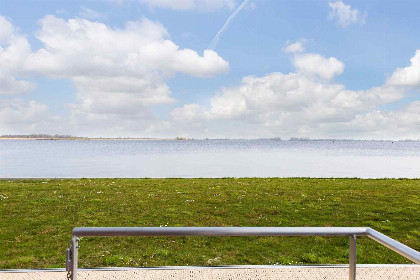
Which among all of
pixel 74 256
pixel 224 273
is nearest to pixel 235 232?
pixel 74 256

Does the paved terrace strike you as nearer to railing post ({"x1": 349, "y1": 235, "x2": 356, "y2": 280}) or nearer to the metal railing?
railing post ({"x1": 349, "y1": 235, "x2": 356, "y2": 280})

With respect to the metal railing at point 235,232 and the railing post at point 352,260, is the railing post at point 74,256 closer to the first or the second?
the metal railing at point 235,232

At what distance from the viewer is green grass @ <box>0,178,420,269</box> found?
5816mm

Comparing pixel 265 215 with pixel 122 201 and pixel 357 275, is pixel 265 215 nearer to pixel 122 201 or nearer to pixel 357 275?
pixel 122 201

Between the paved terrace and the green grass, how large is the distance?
38 centimetres

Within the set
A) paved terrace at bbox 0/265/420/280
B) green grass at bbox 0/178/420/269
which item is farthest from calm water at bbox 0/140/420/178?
paved terrace at bbox 0/265/420/280

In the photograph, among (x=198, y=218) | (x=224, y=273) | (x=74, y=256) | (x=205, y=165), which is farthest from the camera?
(x=205, y=165)

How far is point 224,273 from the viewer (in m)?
4.26

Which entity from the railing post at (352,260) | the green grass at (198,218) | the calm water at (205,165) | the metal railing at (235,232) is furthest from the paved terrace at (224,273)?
the calm water at (205,165)

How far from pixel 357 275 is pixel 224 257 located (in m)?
3.11

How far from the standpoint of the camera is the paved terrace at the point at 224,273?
413cm

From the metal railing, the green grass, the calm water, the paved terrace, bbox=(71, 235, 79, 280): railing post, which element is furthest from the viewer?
the calm water

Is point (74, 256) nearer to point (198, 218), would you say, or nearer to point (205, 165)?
point (198, 218)

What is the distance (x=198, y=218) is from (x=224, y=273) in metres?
4.59
